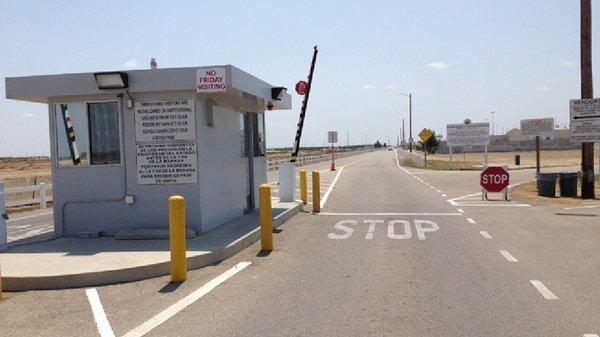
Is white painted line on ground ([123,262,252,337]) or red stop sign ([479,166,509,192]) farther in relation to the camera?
red stop sign ([479,166,509,192])

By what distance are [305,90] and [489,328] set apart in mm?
15542

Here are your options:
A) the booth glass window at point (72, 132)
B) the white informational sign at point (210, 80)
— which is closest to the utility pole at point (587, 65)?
the white informational sign at point (210, 80)

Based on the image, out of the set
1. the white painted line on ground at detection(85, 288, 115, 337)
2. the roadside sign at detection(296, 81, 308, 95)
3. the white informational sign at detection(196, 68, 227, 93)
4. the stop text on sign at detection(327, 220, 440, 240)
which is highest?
the roadside sign at detection(296, 81, 308, 95)

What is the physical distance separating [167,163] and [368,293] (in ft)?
18.8

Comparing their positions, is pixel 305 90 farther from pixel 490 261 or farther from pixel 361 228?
pixel 490 261

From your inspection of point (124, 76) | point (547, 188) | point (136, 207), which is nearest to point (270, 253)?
point (136, 207)

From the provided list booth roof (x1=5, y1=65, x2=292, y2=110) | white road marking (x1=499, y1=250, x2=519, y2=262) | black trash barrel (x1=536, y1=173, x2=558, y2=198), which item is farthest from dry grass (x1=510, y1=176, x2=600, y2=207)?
booth roof (x1=5, y1=65, x2=292, y2=110)

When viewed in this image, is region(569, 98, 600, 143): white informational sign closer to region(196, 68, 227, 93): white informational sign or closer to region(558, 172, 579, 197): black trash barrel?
region(558, 172, 579, 197): black trash barrel

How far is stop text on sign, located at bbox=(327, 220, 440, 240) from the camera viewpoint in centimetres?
1204

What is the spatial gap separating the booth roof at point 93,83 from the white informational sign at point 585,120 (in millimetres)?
13001

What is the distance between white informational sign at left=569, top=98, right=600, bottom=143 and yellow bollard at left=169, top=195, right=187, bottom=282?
15.9 metres

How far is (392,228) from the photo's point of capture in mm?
13203

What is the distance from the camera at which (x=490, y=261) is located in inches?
362

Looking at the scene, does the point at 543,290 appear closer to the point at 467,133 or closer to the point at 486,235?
the point at 486,235
